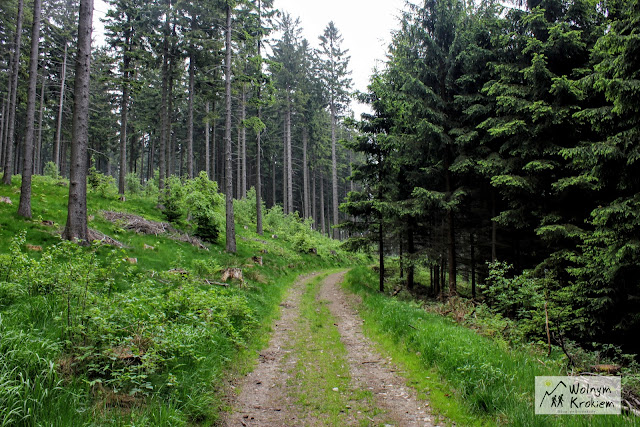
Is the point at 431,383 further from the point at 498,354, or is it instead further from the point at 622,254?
the point at 622,254

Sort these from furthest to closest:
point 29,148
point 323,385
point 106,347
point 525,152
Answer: point 29,148 → point 525,152 → point 323,385 → point 106,347

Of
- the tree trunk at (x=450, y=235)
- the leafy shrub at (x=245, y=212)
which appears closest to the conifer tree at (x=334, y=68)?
the leafy shrub at (x=245, y=212)

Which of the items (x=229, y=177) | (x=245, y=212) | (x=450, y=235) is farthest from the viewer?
(x=245, y=212)

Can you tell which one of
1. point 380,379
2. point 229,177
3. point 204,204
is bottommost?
point 380,379

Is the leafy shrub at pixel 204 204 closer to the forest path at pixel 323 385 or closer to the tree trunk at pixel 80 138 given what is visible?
the tree trunk at pixel 80 138

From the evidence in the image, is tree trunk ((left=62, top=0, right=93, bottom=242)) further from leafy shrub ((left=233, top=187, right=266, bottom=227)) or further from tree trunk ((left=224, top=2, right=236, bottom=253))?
leafy shrub ((left=233, top=187, right=266, bottom=227))

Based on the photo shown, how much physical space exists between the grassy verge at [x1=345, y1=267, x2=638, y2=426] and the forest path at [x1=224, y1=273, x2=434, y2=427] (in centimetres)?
42

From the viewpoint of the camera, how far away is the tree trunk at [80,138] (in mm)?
8953

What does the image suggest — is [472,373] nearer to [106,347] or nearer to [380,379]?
[380,379]

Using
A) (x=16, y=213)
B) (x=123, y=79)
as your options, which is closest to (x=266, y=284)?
(x=16, y=213)

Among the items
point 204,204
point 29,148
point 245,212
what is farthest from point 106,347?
point 245,212

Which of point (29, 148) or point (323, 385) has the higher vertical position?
point (29, 148)

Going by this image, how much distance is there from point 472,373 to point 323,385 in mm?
2509

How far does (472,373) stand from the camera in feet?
16.0
